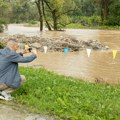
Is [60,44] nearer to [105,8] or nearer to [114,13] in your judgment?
[105,8]

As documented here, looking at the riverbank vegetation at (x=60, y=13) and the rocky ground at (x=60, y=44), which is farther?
the riverbank vegetation at (x=60, y=13)

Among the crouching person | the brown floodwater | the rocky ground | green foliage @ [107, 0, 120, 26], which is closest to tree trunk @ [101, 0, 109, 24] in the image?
green foliage @ [107, 0, 120, 26]

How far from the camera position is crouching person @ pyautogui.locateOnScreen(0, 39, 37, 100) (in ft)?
20.6

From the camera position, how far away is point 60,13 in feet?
134

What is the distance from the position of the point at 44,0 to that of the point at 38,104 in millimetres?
32593

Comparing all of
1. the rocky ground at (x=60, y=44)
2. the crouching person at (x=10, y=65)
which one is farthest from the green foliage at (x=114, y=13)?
the crouching person at (x=10, y=65)

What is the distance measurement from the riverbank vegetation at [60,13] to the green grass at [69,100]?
26850mm

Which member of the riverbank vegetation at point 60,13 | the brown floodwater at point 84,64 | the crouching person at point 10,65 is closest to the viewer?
the crouching person at point 10,65

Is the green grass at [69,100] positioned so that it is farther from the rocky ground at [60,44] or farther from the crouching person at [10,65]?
the rocky ground at [60,44]

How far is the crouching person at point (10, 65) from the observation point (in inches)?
248

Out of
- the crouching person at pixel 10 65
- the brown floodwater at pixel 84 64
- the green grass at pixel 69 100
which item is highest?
the crouching person at pixel 10 65

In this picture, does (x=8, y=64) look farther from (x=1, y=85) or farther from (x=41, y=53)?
(x=41, y=53)

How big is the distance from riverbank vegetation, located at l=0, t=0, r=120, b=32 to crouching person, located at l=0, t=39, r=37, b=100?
91.1 ft

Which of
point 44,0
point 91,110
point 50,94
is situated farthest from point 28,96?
point 44,0
